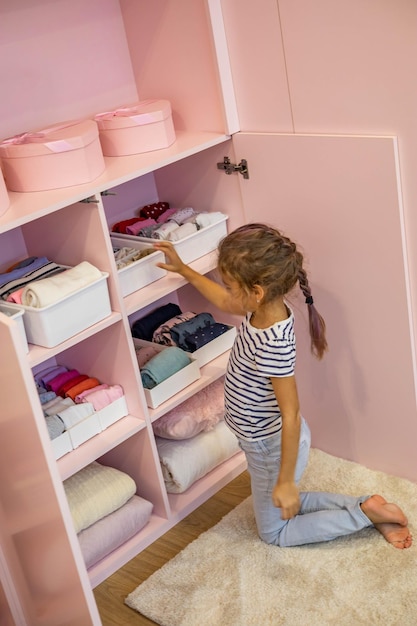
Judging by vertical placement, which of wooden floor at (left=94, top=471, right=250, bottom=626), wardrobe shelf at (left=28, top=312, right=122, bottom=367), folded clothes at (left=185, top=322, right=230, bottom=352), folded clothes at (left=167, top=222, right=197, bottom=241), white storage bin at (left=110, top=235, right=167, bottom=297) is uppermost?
folded clothes at (left=167, top=222, right=197, bottom=241)

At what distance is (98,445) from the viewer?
6.48 feet

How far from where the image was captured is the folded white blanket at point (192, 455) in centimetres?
214

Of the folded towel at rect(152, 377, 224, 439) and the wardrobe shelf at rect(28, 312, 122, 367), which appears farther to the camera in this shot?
the folded towel at rect(152, 377, 224, 439)

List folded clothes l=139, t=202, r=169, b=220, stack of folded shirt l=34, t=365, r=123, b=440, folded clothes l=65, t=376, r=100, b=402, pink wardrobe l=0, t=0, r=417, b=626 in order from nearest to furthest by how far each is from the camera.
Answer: pink wardrobe l=0, t=0, r=417, b=626 < stack of folded shirt l=34, t=365, r=123, b=440 < folded clothes l=65, t=376, r=100, b=402 < folded clothes l=139, t=202, r=169, b=220

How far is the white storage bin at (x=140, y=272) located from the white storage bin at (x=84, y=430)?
0.99ft

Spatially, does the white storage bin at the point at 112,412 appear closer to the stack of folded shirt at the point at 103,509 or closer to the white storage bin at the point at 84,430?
the white storage bin at the point at 84,430

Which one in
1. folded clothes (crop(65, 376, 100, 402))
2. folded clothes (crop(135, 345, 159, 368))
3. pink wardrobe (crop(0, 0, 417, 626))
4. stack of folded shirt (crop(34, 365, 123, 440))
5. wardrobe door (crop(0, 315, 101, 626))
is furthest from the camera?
folded clothes (crop(135, 345, 159, 368))

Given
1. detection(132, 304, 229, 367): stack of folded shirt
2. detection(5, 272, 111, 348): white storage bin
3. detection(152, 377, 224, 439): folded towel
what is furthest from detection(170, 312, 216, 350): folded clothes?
detection(5, 272, 111, 348): white storage bin

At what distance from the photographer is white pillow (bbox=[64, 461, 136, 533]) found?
1979 mm

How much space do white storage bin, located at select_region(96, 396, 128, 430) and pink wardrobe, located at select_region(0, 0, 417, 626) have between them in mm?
17

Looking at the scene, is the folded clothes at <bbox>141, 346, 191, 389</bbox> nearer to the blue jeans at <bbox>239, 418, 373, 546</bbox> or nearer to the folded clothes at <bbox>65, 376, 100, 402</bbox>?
the folded clothes at <bbox>65, 376, 100, 402</bbox>

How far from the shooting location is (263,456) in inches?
75.5

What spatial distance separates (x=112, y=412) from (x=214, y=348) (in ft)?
1.16

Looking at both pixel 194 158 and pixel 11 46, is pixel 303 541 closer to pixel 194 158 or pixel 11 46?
pixel 194 158
